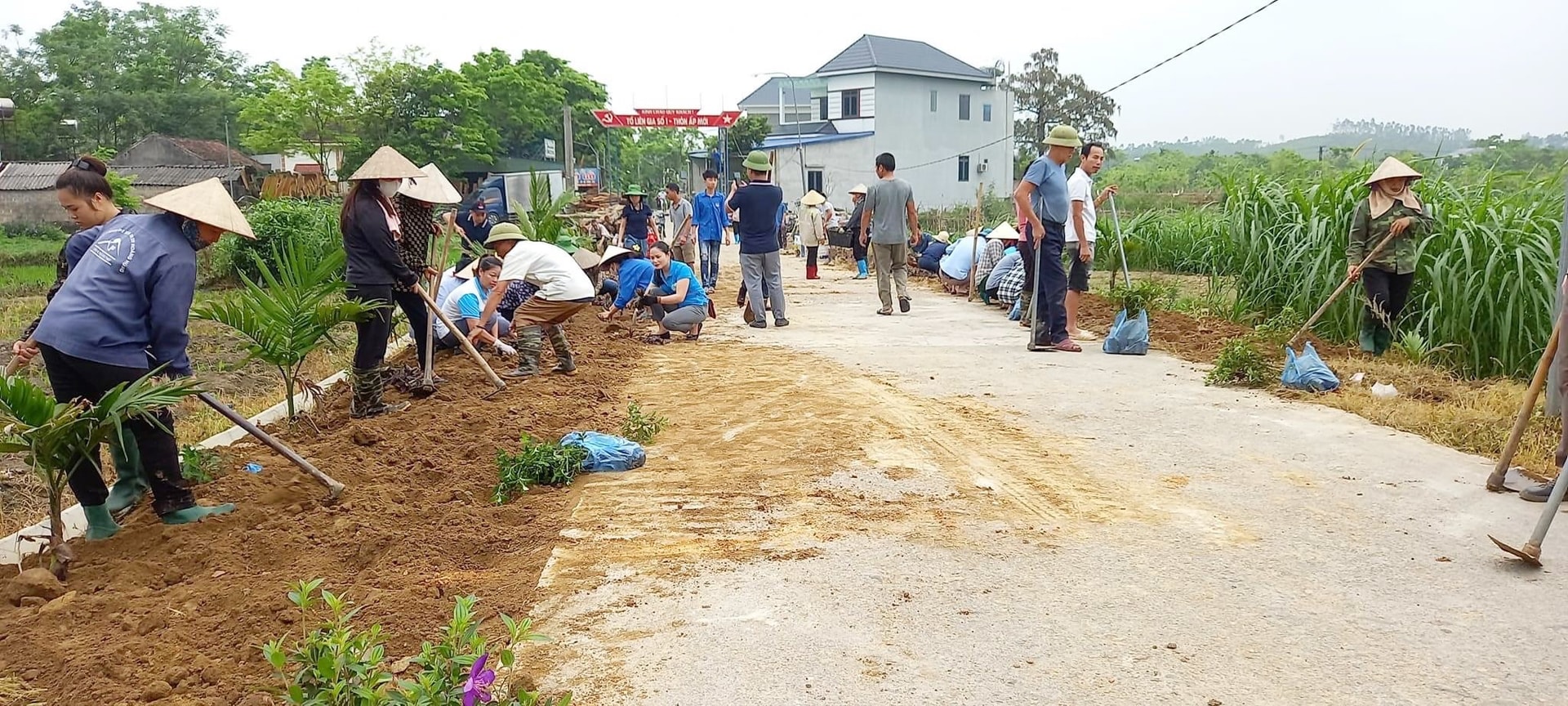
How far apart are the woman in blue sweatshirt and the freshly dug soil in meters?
0.25

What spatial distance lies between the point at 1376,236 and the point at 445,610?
22.8 ft

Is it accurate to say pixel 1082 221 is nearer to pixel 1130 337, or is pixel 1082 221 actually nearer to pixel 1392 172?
pixel 1130 337

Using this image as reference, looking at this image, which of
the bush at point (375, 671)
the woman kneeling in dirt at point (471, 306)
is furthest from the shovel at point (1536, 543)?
the woman kneeling in dirt at point (471, 306)

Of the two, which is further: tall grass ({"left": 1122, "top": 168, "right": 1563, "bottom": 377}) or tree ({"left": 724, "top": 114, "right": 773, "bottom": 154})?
tree ({"left": 724, "top": 114, "right": 773, "bottom": 154})

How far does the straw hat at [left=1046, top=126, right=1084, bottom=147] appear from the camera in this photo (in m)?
7.93

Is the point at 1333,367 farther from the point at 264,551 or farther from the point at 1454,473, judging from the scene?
the point at 264,551

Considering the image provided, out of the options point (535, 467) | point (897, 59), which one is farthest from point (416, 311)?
point (897, 59)

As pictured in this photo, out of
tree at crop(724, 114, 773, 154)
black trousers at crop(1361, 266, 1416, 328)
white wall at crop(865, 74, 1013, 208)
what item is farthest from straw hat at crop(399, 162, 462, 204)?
tree at crop(724, 114, 773, 154)

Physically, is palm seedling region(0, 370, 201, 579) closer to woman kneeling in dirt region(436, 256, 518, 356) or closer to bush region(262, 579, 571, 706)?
bush region(262, 579, 571, 706)

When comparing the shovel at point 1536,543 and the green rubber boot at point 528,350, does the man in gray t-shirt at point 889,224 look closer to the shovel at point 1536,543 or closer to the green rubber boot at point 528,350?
the green rubber boot at point 528,350

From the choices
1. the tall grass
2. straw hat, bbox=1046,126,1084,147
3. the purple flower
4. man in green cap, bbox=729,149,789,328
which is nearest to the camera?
the purple flower

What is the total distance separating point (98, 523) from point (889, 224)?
25.5 ft

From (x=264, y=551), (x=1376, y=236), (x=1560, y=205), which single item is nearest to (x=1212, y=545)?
(x=264, y=551)

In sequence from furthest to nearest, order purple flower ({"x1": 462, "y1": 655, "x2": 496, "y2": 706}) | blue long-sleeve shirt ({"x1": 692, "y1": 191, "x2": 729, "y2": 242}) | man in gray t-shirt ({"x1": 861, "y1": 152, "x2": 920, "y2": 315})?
blue long-sleeve shirt ({"x1": 692, "y1": 191, "x2": 729, "y2": 242}), man in gray t-shirt ({"x1": 861, "y1": 152, "x2": 920, "y2": 315}), purple flower ({"x1": 462, "y1": 655, "x2": 496, "y2": 706})
